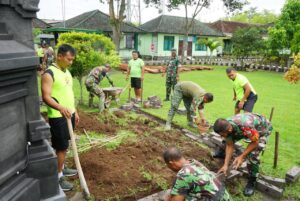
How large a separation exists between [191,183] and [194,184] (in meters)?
0.04

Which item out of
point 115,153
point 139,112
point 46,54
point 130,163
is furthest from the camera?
point 46,54

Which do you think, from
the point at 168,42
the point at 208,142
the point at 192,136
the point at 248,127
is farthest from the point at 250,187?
the point at 168,42

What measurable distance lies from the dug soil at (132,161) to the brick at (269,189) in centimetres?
86

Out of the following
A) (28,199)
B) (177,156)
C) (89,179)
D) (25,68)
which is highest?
(25,68)

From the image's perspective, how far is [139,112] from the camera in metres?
9.12

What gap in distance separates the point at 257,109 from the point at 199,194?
25.6ft

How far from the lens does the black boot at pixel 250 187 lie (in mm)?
4312

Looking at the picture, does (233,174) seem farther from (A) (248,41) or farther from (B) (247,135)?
(A) (248,41)

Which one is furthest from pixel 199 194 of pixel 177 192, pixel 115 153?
pixel 115 153

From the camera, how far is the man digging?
6555mm

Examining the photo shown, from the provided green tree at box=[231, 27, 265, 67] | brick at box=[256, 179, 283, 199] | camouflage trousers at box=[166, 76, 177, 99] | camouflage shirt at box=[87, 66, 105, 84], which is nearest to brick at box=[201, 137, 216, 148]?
brick at box=[256, 179, 283, 199]

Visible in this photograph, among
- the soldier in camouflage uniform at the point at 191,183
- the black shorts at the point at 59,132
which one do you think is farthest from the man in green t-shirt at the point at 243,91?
the black shorts at the point at 59,132

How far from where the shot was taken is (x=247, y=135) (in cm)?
405

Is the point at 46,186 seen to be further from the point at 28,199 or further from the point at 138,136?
the point at 138,136
